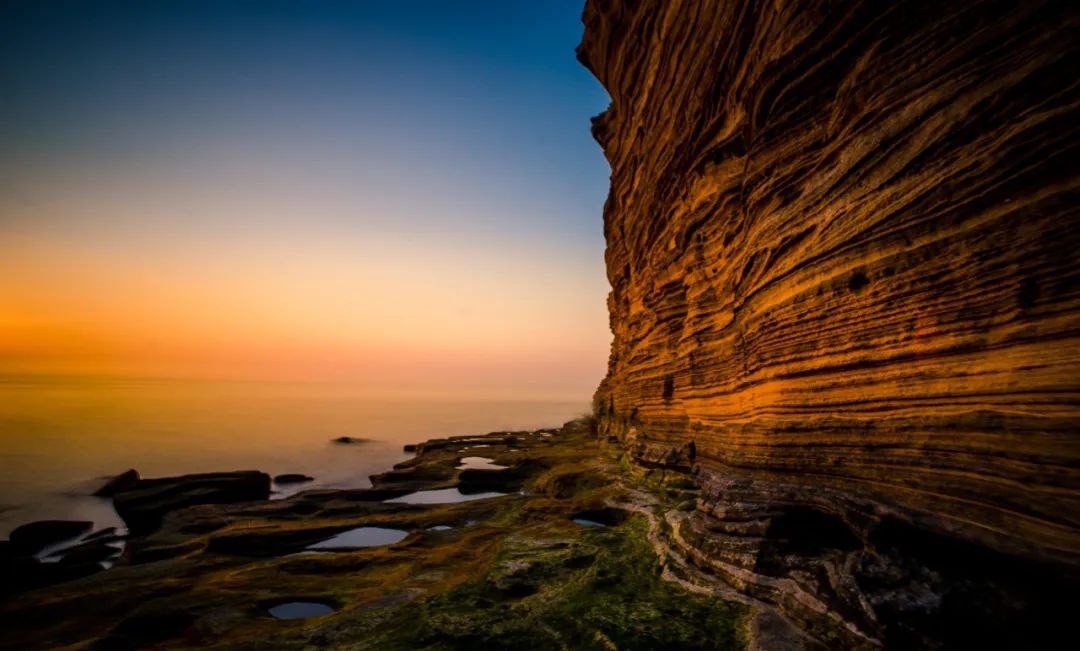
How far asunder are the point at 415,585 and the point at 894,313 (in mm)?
13075

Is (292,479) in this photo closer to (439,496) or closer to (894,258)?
(439,496)

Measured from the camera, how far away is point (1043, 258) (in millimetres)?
6648

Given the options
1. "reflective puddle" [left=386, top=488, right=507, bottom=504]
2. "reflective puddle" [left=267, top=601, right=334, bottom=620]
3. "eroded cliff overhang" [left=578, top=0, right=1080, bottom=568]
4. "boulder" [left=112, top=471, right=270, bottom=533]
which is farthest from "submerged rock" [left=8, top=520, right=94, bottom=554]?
"eroded cliff overhang" [left=578, top=0, right=1080, bottom=568]

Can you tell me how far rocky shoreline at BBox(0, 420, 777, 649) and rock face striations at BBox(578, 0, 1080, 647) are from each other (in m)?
1.77

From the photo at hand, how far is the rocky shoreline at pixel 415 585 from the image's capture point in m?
9.17

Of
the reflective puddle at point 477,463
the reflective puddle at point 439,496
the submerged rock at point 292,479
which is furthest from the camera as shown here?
the submerged rock at point 292,479

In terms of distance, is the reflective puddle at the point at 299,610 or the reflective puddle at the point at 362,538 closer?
the reflective puddle at the point at 299,610

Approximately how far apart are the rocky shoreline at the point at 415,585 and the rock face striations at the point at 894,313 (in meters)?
1.77

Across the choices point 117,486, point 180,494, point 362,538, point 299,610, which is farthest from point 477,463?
point 299,610

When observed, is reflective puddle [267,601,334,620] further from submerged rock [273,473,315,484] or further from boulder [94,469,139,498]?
submerged rock [273,473,315,484]

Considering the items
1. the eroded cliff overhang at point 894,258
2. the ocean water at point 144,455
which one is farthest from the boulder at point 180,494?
the eroded cliff overhang at point 894,258

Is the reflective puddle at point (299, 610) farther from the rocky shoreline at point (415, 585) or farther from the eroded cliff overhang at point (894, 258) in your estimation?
the eroded cliff overhang at point (894, 258)

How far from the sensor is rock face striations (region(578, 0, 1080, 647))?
21.0 ft

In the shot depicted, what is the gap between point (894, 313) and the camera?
9.03 m
